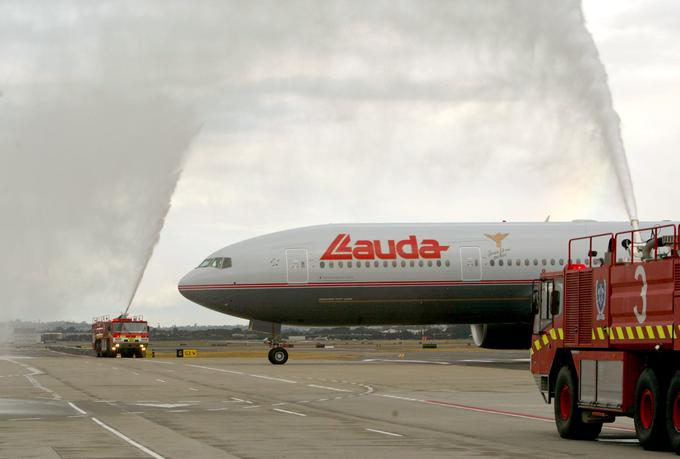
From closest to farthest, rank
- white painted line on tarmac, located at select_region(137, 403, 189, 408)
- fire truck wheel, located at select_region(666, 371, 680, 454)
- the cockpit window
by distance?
fire truck wheel, located at select_region(666, 371, 680, 454) → white painted line on tarmac, located at select_region(137, 403, 189, 408) → the cockpit window

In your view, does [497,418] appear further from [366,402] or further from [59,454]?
[59,454]

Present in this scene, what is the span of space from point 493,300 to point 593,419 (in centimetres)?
3221

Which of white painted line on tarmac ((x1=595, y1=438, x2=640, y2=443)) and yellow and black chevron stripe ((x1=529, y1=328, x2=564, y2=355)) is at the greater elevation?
yellow and black chevron stripe ((x1=529, y1=328, x2=564, y2=355))

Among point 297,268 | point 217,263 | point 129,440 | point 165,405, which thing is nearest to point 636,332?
point 129,440

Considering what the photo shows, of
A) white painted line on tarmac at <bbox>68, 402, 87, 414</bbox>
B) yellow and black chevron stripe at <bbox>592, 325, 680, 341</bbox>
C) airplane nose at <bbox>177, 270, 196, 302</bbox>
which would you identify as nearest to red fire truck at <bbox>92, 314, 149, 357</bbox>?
airplane nose at <bbox>177, 270, 196, 302</bbox>

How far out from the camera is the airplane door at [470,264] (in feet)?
181

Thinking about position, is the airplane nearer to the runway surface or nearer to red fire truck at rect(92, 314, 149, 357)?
the runway surface

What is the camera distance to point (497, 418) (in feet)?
90.6

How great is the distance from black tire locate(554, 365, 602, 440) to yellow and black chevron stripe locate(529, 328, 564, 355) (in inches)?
23.6

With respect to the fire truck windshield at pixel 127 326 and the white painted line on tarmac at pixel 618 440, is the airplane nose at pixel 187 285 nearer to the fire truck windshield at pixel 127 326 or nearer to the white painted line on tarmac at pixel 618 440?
the fire truck windshield at pixel 127 326

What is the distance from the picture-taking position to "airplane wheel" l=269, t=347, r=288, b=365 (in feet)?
186

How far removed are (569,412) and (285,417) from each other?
21.6 ft

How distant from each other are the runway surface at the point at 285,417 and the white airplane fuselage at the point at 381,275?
7.79 meters

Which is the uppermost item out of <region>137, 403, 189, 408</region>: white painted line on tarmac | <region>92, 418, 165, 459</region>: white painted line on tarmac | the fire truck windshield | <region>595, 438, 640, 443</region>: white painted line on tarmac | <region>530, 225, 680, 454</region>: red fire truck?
the fire truck windshield
